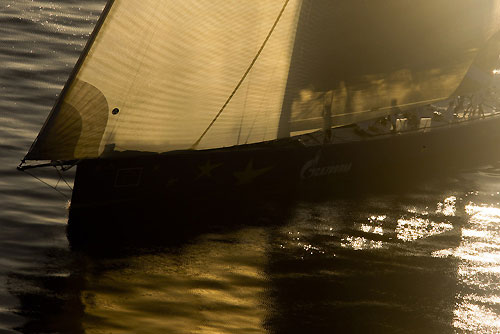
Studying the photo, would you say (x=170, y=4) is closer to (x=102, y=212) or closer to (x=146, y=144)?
(x=146, y=144)

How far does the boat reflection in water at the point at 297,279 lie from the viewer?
→ 23.1 meters

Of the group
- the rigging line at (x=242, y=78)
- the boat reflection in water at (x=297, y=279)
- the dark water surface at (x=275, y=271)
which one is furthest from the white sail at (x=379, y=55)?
the boat reflection in water at (x=297, y=279)

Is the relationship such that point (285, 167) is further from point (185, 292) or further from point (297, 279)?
point (185, 292)

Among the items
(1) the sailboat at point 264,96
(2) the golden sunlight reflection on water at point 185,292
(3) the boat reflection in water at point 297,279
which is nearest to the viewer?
(2) the golden sunlight reflection on water at point 185,292

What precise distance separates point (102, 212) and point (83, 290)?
192 inches

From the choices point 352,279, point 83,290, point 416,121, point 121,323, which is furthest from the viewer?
point 416,121

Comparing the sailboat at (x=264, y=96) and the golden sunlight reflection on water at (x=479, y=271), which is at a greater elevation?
the sailboat at (x=264, y=96)

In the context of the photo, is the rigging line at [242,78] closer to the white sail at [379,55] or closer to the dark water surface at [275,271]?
the white sail at [379,55]

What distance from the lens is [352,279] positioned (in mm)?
26188

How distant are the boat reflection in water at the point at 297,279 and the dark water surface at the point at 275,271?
0.03 m

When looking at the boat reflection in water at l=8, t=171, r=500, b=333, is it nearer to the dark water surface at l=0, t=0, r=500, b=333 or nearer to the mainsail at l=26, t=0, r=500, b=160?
the dark water surface at l=0, t=0, r=500, b=333

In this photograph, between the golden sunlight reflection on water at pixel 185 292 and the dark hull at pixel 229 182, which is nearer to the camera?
the golden sunlight reflection on water at pixel 185 292

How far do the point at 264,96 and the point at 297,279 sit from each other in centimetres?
689

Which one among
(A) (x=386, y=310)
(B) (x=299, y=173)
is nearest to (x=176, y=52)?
(B) (x=299, y=173)
